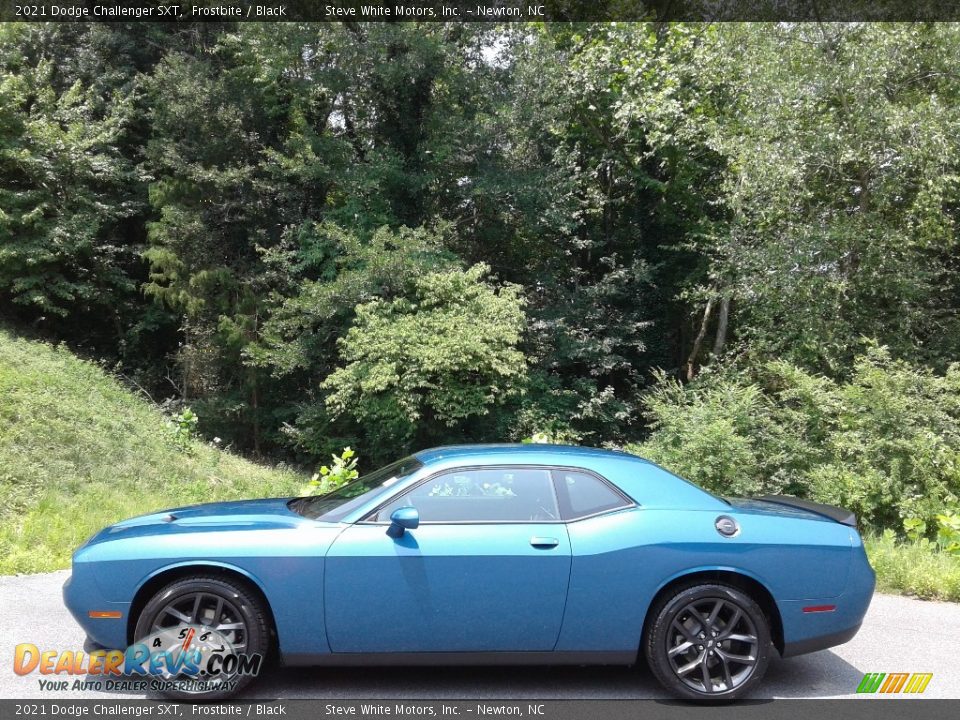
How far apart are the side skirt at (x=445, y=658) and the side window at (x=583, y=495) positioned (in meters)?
0.78

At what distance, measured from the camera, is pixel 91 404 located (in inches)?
553

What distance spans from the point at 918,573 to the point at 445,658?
189 inches

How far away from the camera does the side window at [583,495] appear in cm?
455

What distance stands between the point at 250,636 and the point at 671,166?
19.8 metres

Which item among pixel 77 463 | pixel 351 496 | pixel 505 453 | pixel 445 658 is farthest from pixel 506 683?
pixel 77 463

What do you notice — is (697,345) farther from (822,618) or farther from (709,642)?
(709,642)

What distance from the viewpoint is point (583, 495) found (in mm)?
4605

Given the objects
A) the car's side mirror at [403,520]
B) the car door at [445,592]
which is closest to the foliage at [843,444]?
the car door at [445,592]

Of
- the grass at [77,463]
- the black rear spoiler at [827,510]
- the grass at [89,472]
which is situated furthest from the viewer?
the grass at [77,463]

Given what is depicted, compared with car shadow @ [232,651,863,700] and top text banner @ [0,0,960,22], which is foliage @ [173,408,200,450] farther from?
top text banner @ [0,0,960,22]

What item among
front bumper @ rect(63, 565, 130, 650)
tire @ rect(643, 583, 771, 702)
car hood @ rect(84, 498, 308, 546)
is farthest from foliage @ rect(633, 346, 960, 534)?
front bumper @ rect(63, 565, 130, 650)

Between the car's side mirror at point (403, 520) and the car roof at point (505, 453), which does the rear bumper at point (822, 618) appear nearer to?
the car roof at point (505, 453)

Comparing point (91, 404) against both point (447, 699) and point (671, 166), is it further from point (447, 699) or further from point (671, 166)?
point (671, 166)

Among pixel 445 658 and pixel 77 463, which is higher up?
pixel 77 463
